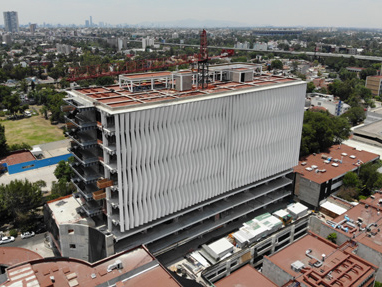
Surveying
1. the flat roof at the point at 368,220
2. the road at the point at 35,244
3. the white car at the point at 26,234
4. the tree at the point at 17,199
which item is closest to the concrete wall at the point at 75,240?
the road at the point at 35,244

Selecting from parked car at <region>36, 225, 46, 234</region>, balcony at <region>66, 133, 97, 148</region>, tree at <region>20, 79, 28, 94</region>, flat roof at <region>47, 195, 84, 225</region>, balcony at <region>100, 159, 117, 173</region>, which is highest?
balcony at <region>66, 133, 97, 148</region>

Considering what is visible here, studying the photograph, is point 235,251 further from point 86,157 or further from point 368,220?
point 86,157

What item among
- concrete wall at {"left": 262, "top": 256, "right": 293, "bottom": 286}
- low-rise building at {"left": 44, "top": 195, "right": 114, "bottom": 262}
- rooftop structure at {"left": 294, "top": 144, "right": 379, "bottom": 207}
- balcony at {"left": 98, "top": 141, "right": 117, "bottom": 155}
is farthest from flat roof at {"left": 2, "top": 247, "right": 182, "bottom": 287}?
rooftop structure at {"left": 294, "top": 144, "right": 379, "bottom": 207}

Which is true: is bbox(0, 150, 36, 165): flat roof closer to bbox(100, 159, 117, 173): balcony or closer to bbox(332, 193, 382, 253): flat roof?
bbox(100, 159, 117, 173): balcony

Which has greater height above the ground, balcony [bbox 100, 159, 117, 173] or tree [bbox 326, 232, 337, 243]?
balcony [bbox 100, 159, 117, 173]

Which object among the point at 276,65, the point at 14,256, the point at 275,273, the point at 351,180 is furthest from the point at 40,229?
the point at 276,65

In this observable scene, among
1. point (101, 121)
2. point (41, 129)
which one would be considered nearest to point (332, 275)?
point (101, 121)
